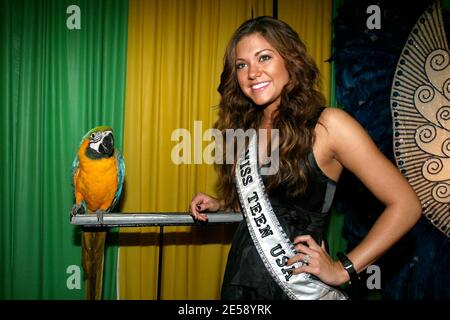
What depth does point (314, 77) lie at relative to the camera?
108cm

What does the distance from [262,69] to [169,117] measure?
3.84 ft

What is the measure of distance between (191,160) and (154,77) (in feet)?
1.77

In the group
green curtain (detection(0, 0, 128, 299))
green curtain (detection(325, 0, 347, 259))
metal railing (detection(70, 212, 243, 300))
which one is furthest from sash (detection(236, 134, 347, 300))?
green curtain (detection(325, 0, 347, 259))

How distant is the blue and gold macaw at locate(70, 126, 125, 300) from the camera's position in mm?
1537

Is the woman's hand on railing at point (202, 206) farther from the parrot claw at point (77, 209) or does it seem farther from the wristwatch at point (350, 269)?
the parrot claw at point (77, 209)

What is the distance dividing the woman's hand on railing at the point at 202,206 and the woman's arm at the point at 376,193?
462 millimetres

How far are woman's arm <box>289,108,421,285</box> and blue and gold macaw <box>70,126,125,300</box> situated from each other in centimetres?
103

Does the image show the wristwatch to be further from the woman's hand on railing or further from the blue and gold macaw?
the blue and gold macaw

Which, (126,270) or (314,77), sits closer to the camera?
(314,77)

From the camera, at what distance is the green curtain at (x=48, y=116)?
1.92 m

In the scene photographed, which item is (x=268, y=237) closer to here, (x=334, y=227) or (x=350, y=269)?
(x=350, y=269)

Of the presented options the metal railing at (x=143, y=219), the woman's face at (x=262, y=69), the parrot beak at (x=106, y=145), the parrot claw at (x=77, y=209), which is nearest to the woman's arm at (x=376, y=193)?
the woman's face at (x=262, y=69)
